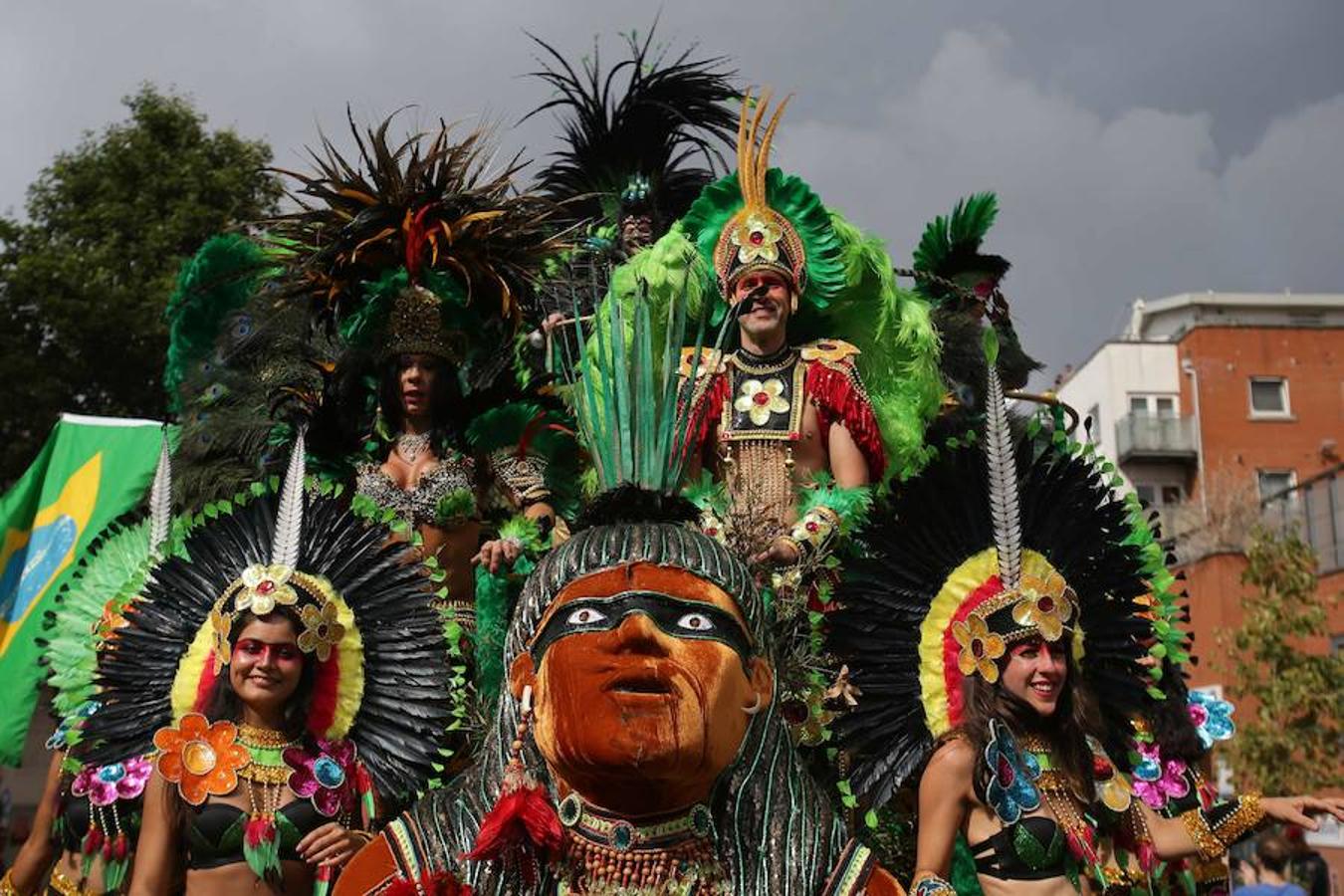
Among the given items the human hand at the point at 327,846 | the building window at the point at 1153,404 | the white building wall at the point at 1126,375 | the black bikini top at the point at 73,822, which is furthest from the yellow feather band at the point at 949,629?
the building window at the point at 1153,404

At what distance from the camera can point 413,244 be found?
5.86 m

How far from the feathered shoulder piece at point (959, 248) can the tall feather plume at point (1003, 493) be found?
2.81m

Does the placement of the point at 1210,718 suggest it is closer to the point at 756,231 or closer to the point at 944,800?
the point at 944,800

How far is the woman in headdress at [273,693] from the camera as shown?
4.40 meters

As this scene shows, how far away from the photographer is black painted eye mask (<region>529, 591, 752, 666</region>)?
11.2 feet

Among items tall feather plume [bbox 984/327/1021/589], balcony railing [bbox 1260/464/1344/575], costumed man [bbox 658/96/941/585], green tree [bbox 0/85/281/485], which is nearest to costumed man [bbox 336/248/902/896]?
tall feather plume [bbox 984/327/1021/589]

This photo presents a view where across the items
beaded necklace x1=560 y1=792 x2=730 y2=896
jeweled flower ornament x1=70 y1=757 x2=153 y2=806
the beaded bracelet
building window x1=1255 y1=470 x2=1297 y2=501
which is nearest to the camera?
beaded necklace x1=560 y1=792 x2=730 y2=896

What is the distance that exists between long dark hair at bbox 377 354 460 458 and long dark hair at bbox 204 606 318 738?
1.46m

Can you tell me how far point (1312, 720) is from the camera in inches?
710

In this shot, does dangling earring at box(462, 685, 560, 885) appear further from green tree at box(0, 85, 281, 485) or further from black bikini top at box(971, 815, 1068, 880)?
green tree at box(0, 85, 281, 485)

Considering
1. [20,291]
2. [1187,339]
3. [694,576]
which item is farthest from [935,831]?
[1187,339]

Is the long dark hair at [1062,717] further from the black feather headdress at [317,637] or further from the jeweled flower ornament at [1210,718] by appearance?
the black feather headdress at [317,637]

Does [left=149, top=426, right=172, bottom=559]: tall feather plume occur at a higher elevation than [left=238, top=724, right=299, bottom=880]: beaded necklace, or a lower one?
higher

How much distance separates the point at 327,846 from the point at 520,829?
1.27m
